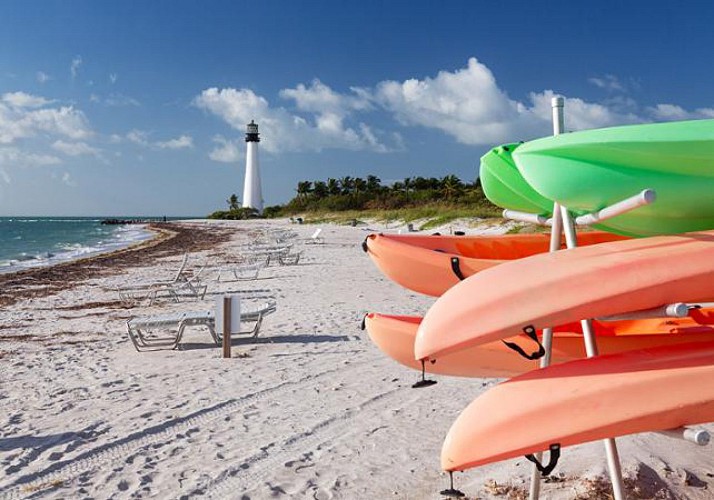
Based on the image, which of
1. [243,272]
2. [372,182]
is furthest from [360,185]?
[243,272]

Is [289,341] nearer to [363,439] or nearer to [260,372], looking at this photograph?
[260,372]

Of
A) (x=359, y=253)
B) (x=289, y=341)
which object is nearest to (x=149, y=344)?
(x=289, y=341)

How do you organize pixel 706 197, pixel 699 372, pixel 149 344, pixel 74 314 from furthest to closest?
pixel 74 314 → pixel 149 344 → pixel 706 197 → pixel 699 372

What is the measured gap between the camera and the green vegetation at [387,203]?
34719 millimetres

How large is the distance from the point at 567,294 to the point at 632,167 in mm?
583

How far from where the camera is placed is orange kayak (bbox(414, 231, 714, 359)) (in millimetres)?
2184

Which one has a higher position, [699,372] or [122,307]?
[699,372]

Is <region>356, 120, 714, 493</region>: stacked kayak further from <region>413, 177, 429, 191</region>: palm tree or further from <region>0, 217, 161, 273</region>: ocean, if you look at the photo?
<region>413, 177, 429, 191</region>: palm tree

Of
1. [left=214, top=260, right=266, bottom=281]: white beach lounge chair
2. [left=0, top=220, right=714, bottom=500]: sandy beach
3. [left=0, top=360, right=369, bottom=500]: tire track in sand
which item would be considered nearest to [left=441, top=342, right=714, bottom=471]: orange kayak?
[left=0, top=220, right=714, bottom=500]: sandy beach

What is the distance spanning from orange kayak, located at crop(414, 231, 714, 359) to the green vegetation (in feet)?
89.5

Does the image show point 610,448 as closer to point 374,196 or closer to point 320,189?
point 374,196

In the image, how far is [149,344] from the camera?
25.8ft

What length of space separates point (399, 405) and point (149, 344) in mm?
3891

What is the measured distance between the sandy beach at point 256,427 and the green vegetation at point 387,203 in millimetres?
23266
